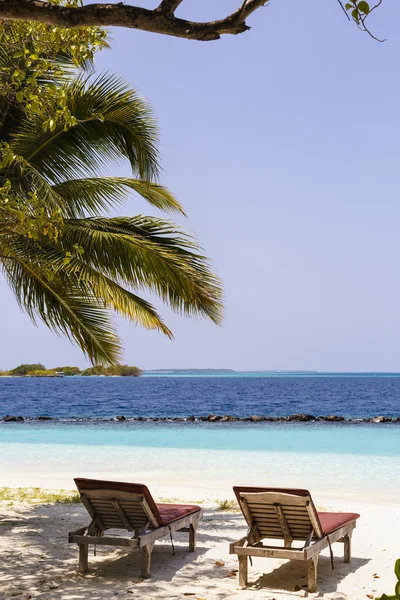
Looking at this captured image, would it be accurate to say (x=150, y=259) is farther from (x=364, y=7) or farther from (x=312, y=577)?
(x=364, y=7)

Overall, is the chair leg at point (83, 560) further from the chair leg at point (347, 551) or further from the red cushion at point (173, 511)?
the chair leg at point (347, 551)

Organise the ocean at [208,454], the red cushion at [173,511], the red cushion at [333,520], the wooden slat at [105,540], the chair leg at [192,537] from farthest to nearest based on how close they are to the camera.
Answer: the ocean at [208,454] < the chair leg at [192,537] < the red cushion at [173,511] < the red cushion at [333,520] < the wooden slat at [105,540]

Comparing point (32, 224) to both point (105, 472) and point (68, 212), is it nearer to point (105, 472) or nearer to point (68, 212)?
point (68, 212)

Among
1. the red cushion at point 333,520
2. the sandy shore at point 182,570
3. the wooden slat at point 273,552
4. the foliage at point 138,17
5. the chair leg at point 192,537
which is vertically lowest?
the sandy shore at point 182,570

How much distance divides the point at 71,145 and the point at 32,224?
362 centimetres

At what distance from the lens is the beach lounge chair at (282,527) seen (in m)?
5.41

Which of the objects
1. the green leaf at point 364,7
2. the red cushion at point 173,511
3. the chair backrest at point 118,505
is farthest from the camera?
the red cushion at point 173,511

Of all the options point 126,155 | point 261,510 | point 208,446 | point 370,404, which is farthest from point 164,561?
point 370,404

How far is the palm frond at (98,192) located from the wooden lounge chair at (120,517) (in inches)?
155

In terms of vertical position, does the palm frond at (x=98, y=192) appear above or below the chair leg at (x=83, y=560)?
above

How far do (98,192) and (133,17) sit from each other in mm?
5513

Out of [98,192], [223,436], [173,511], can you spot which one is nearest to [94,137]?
[98,192]

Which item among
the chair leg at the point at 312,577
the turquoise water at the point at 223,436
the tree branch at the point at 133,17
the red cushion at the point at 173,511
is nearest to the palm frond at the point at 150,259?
the red cushion at the point at 173,511

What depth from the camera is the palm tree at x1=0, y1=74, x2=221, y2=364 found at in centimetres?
809
